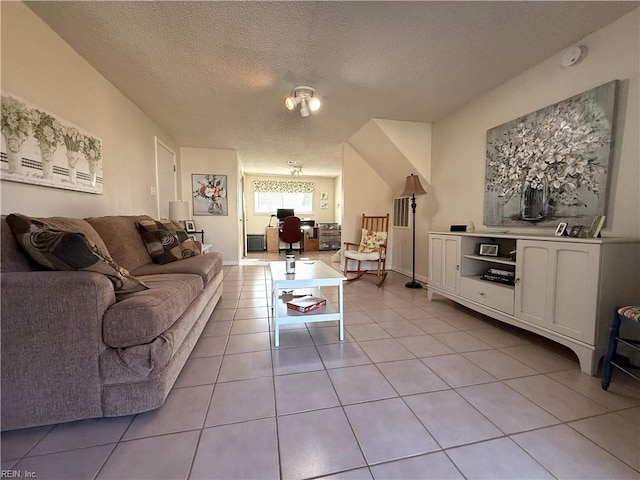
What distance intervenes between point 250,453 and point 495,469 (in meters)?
0.91

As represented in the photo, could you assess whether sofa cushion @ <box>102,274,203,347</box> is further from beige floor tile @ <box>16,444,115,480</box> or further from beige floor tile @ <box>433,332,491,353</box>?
beige floor tile @ <box>433,332,491,353</box>

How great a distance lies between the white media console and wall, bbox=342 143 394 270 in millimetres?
2426

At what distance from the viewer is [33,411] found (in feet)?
3.47

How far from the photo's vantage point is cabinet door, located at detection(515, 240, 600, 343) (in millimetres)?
1544

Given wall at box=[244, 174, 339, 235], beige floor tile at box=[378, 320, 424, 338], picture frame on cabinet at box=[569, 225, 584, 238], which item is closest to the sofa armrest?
beige floor tile at box=[378, 320, 424, 338]

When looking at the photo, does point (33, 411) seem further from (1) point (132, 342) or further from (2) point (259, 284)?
(2) point (259, 284)

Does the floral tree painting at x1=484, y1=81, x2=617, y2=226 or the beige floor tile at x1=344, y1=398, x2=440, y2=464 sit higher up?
the floral tree painting at x1=484, y1=81, x2=617, y2=226

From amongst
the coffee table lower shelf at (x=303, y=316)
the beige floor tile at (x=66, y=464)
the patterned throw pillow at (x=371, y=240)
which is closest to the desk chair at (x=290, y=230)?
the patterned throw pillow at (x=371, y=240)

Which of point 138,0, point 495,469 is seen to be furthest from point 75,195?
point 495,469

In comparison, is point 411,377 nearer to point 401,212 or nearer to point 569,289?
point 569,289

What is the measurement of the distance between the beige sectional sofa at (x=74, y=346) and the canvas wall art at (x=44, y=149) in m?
0.65

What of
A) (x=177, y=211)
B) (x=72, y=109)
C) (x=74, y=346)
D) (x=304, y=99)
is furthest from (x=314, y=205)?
(x=74, y=346)

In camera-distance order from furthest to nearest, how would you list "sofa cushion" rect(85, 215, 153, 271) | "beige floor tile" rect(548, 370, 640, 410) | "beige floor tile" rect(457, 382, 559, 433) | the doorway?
the doorway, "sofa cushion" rect(85, 215, 153, 271), "beige floor tile" rect(548, 370, 640, 410), "beige floor tile" rect(457, 382, 559, 433)

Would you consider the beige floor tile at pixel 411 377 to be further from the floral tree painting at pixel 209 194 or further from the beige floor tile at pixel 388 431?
the floral tree painting at pixel 209 194
